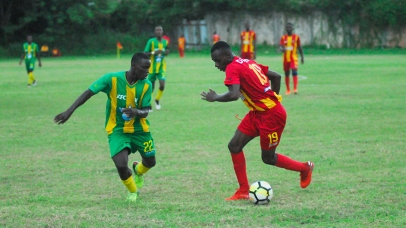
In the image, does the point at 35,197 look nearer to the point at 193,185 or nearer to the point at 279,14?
the point at 193,185

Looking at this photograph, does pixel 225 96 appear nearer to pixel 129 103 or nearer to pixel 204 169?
pixel 129 103

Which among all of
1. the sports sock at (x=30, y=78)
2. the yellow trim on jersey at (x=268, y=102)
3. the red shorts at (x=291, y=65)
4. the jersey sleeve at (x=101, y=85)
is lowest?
the sports sock at (x=30, y=78)

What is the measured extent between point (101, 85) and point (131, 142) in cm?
74

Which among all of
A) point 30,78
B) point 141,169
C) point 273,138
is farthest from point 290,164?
point 30,78

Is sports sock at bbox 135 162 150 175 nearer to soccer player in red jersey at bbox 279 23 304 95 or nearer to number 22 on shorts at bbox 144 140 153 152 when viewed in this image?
number 22 on shorts at bbox 144 140 153 152

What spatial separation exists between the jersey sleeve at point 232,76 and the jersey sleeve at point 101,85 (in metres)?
1.33

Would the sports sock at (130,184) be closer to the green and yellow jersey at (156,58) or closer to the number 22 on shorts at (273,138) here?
the number 22 on shorts at (273,138)

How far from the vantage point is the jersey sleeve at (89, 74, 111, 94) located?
7426mm

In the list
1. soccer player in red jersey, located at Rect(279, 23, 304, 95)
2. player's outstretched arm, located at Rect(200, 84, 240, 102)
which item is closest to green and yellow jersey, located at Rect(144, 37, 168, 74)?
soccer player in red jersey, located at Rect(279, 23, 304, 95)

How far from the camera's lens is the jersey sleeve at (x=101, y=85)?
292 inches

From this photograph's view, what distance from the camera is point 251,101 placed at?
294 inches

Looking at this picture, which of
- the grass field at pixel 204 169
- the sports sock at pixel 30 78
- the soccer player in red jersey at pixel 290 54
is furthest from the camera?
the sports sock at pixel 30 78

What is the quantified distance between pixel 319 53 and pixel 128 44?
688 inches

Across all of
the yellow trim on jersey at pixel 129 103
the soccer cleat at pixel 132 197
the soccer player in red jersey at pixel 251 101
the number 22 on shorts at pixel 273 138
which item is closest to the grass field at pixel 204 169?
the soccer cleat at pixel 132 197
